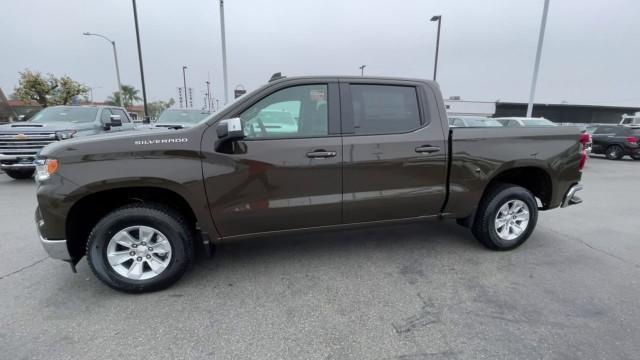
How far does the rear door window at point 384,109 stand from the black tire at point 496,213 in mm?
1281

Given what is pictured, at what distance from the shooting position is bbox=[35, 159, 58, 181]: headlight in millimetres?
2594

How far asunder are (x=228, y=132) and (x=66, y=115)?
8504 mm

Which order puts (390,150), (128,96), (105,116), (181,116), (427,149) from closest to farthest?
(390,150), (427,149), (105,116), (181,116), (128,96)

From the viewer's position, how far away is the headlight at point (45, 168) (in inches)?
102

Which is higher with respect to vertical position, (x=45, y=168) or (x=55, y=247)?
(x=45, y=168)

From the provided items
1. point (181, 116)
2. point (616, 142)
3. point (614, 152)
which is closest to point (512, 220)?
point (181, 116)

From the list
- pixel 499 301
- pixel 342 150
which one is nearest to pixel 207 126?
pixel 342 150

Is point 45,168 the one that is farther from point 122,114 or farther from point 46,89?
point 46,89

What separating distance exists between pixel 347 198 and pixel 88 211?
7.68ft

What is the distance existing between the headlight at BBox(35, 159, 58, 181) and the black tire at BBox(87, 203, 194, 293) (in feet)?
1.71

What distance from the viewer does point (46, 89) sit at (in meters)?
31.4

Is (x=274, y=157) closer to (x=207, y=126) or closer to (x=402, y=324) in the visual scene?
(x=207, y=126)

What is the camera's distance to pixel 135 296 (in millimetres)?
2861

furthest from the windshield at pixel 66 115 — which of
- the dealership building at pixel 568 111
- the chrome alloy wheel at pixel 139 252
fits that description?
the dealership building at pixel 568 111
